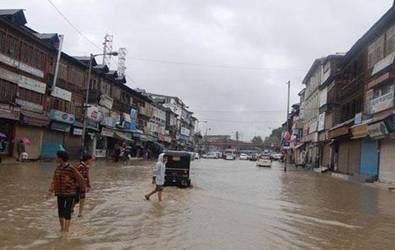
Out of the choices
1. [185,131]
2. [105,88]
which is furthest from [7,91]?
[185,131]

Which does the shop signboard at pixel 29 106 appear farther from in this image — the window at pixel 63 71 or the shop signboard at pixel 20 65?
the window at pixel 63 71

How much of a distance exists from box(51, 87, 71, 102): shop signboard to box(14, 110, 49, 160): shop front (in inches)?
115

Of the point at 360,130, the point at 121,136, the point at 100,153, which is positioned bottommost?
the point at 100,153

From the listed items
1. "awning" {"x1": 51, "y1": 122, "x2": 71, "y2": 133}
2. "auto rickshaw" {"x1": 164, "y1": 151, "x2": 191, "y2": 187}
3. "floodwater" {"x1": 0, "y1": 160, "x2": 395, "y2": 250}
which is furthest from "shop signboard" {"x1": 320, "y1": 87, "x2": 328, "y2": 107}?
"floodwater" {"x1": 0, "y1": 160, "x2": 395, "y2": 250}

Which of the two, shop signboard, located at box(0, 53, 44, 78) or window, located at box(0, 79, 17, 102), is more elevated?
shop signboard, located at box(0, 53, 44, 78)

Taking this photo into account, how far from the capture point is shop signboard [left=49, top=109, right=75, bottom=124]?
46969 millimetres

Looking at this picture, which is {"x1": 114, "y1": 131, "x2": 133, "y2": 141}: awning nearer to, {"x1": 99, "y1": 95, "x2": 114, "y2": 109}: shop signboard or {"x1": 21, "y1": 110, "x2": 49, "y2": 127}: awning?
{"x1": 99, "y1": 95, "x2": 114, "y2": 109}: shop signboard

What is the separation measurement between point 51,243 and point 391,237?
26.6 ft

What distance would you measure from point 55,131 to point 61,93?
11.5 feet

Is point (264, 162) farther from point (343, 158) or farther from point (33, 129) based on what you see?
point (33, 129)

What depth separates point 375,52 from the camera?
131 feet

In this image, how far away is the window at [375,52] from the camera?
126 feet

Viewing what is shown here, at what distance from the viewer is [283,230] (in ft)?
45.8

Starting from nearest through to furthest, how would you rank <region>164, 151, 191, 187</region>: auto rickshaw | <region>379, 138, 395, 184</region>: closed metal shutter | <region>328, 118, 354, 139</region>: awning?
1. <region>164, 151, 191, 187</region>: auto rickshaw
2. <region>379, 138, 395, 184</region>: closed metal shutter
3. <region>328, 118, 354, 139</region>: awning
